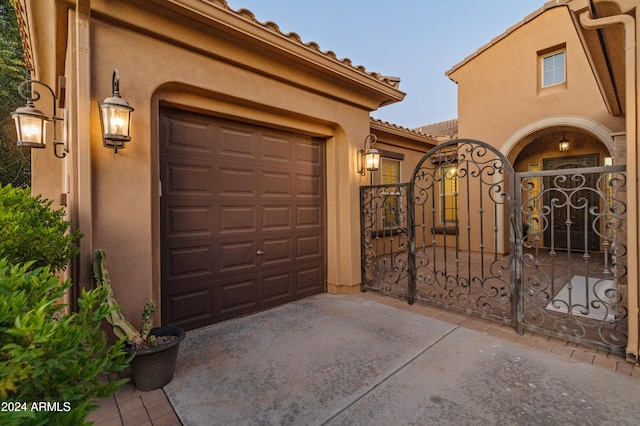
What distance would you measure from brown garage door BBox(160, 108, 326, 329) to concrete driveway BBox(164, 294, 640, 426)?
58 centimetres

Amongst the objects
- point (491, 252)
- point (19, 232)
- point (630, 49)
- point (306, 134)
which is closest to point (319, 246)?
point (306, 134)

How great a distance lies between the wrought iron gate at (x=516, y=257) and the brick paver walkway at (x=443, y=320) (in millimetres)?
99

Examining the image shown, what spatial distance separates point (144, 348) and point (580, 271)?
25.4 feet

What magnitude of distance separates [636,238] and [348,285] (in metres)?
3.52

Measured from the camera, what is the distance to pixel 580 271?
20.0ft

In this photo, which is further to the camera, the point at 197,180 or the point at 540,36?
the point at 540,36

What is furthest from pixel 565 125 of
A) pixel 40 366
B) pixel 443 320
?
pixel 40 366

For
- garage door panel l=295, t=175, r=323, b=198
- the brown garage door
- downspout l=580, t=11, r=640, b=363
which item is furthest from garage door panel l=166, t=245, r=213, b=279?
downspout l=580, t=11, r=640, b=363

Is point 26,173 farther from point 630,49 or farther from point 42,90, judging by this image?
point 630,49

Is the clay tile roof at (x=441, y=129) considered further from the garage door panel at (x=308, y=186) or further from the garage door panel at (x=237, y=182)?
the garage door panel at (x=237, y=182)

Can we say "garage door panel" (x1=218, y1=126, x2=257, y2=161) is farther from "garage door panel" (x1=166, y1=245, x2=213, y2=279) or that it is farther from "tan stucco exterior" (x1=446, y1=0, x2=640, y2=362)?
"tan stucco exterior" (x1=446, y1=0, x2=640, y2=362)

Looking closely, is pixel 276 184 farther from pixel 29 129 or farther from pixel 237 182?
pixel 29 129

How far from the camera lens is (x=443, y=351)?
309 cm

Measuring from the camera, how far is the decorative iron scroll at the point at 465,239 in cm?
430
